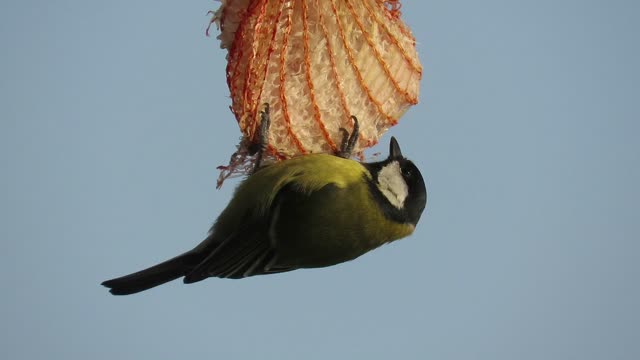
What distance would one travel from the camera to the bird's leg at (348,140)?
2.51 metres

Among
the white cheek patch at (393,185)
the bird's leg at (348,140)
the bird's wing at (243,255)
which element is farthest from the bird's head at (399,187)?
the bird's wing at (243,255)

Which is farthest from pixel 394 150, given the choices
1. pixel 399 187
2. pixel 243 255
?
pixel 243 255

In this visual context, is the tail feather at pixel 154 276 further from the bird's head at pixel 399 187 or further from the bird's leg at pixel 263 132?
the bird's head at pixel 399 187

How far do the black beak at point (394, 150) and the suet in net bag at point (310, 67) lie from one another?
22 cm

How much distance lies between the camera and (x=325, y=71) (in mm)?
2434

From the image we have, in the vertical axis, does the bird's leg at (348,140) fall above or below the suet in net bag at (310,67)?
below

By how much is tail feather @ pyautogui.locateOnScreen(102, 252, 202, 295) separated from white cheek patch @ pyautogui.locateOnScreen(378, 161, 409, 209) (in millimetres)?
817

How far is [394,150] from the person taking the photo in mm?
2803

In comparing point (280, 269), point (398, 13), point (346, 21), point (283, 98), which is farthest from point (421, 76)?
point (280, 269)

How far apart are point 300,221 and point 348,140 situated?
0.37 meters

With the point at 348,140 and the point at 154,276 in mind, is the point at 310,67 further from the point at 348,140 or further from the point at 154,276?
the point at 154,276

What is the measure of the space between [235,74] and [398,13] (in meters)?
0.71

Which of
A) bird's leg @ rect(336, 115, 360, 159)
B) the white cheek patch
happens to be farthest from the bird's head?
bird's leg @ rect(336, 115, 360, 159)

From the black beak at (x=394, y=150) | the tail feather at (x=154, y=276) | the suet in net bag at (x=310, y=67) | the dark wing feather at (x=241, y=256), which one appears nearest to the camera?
the suet in net bag at (x=310, y=67)
